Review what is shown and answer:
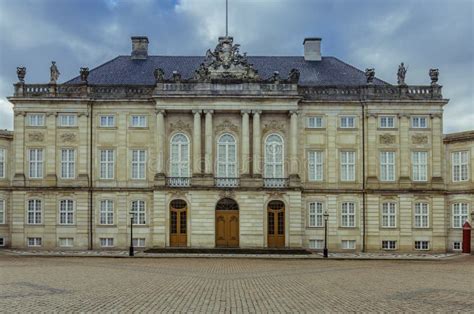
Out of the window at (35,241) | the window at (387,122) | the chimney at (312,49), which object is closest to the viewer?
the window at (35,241)

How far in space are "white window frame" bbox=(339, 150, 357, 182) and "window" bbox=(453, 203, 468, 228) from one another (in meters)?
7.72

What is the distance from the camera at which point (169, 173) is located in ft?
158

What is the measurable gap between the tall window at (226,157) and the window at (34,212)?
13488mm

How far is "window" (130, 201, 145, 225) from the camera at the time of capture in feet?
159

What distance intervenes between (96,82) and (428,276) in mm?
31808

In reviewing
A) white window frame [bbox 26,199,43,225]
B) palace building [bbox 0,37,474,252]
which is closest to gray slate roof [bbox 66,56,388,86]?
palace building [bbox 0,37,474,252]

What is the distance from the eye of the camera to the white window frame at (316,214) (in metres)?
48.4

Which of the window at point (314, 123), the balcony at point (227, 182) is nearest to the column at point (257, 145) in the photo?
the balcony at point (227, 182)

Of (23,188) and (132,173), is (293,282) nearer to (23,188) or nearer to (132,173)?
(132,173)

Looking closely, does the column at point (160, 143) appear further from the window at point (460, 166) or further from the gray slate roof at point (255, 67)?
the window at point (460, 166)

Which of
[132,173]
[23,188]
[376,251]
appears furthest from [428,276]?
[23,188]

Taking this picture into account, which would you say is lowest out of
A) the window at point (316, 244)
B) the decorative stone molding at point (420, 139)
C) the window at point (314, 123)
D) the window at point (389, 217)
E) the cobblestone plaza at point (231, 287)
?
the window at point (316, 244)

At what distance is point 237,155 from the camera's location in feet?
159

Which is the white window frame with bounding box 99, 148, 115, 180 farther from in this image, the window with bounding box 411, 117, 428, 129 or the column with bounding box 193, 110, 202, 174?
the window with bounding box 411, 117, 428, 129
